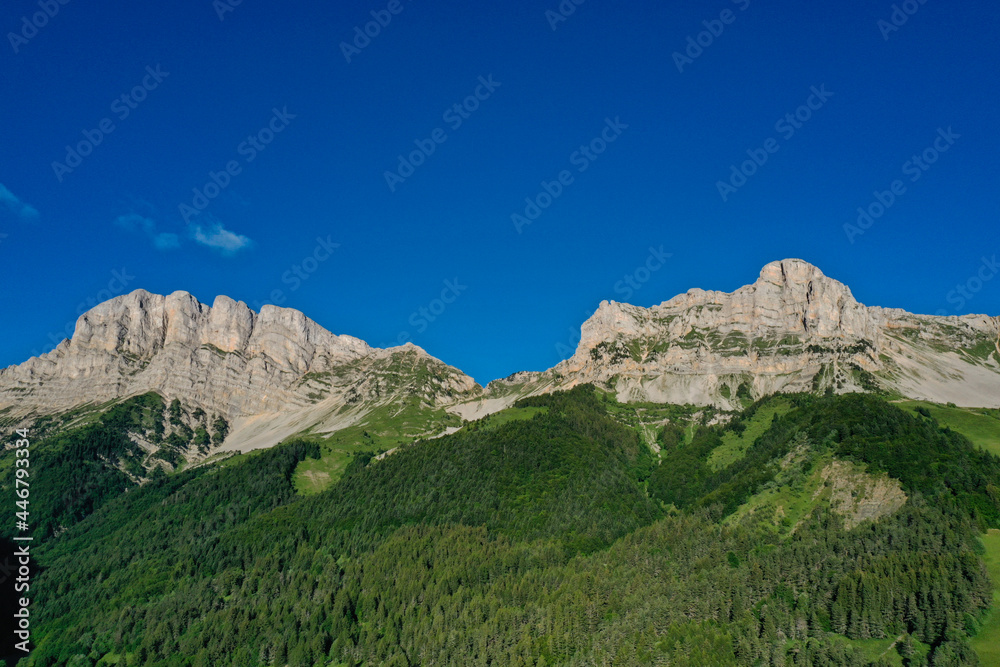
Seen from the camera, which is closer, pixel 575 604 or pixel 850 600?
pixel 850 600

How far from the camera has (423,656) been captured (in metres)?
198

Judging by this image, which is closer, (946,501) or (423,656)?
(946,501)

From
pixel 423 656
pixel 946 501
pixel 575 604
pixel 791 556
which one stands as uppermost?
pixel 946 501

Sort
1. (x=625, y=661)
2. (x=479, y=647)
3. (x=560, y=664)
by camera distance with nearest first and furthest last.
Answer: (x=625, y=661), (x=560, y=664), (x=479, y=647)

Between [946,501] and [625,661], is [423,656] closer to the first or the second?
[625,661]

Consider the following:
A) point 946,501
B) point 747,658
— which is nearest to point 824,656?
point 747,658

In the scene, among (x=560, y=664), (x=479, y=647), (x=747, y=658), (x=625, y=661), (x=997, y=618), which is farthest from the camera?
(x=479, y=647)

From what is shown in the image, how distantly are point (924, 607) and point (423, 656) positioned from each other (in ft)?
413

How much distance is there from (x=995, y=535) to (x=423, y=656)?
149790mm

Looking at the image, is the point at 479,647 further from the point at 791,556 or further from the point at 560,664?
the point at 791,556

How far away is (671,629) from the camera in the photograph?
168750 millimetres

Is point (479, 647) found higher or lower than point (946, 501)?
lower

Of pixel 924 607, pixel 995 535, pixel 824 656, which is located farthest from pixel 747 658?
pixel 995 535

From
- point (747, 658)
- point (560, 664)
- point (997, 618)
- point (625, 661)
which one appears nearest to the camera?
point (997, 618)
